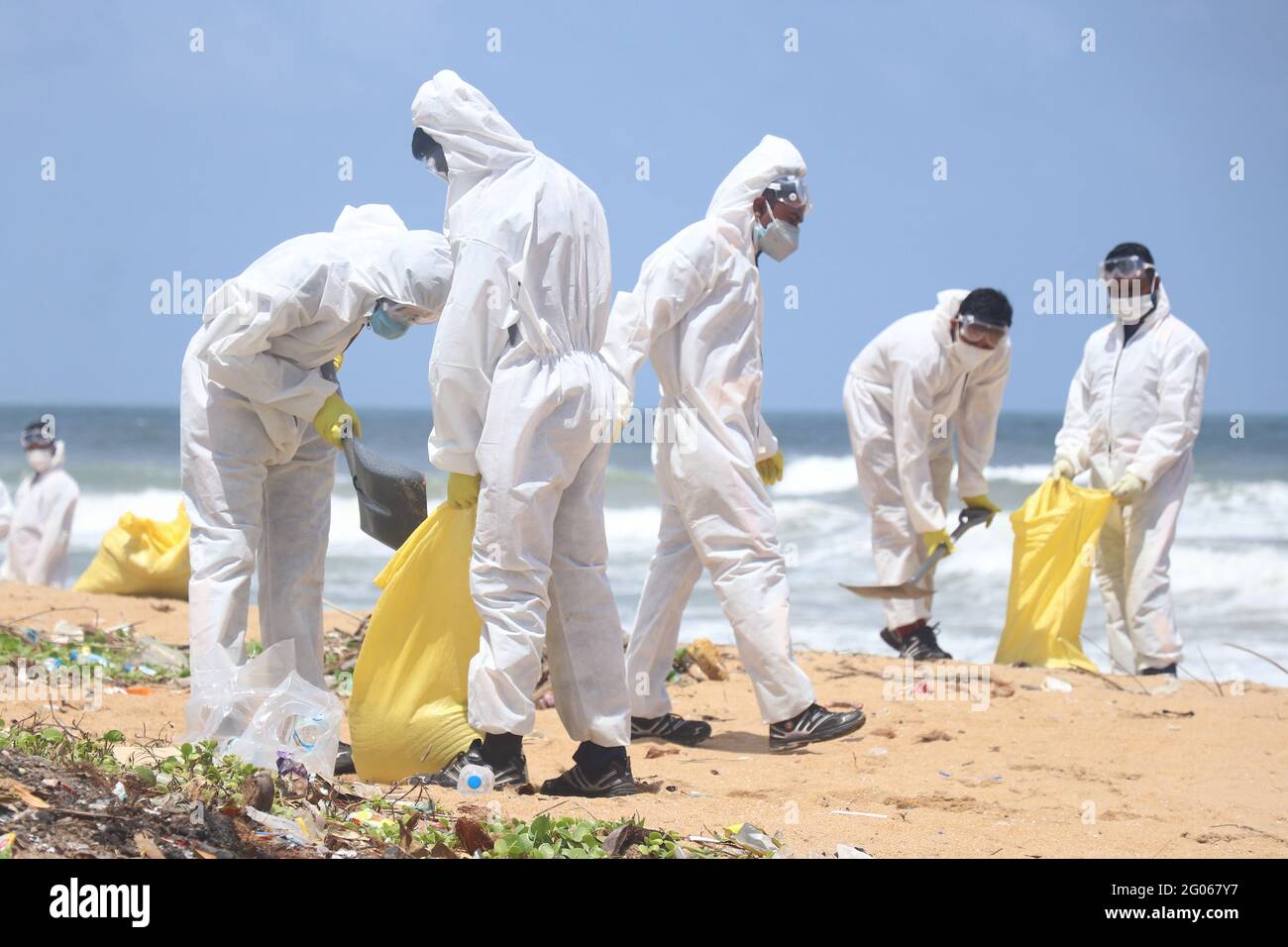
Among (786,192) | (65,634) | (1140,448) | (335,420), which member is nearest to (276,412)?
(335,420)

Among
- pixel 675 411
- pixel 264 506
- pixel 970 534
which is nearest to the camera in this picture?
pixel 264 506

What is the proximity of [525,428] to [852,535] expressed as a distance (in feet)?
52.3

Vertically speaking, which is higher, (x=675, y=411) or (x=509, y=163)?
(x=509, y=163)

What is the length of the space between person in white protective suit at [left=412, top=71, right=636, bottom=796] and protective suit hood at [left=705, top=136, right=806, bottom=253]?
123 cm

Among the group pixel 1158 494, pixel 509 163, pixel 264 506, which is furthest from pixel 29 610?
pixel 1158 494

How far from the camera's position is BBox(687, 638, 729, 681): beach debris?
7.21 metres

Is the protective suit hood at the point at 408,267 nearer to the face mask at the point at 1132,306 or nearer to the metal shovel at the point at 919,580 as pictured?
the metal shovel at the point at 919,580

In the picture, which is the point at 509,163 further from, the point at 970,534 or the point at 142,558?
the point at 970,534

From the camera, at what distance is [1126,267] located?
782cm

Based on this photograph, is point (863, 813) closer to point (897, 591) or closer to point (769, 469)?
point (769, 469)

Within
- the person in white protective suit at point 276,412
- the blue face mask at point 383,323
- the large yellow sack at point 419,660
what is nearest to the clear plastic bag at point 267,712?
the person in white protective suit at point 276,412

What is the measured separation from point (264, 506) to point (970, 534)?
1347 centimetres

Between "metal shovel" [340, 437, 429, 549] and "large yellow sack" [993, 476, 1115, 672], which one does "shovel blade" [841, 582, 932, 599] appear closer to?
"large yellow sack" [993, 476, 1115, 672]
